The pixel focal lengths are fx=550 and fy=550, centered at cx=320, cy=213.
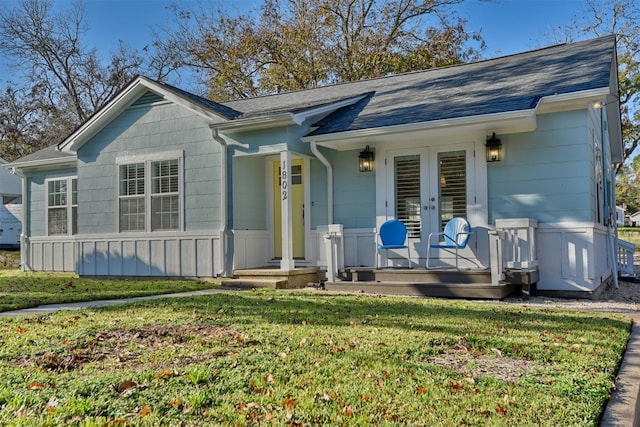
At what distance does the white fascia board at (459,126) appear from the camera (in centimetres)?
743

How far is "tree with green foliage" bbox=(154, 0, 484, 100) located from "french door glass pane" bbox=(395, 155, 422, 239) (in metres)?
13.3

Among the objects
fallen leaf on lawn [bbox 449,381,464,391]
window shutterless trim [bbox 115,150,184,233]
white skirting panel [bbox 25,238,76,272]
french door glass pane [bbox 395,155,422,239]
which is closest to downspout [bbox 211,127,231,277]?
window shutterless trim [bbox 115,150,184,233]

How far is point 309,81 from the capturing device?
22.2 metres

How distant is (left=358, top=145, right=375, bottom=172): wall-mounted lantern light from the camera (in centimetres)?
904

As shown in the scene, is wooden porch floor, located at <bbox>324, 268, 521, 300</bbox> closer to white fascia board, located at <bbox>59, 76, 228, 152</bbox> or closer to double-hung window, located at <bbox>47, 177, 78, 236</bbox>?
white fascia board, located at <bbox>59, 76, 228, 152</bbox>

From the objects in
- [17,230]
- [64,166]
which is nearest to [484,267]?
[64,166]

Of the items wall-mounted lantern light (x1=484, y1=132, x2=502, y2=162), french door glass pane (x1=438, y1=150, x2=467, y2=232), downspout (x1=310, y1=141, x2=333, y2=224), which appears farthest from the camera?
downspout (x1=310, y1=141, x2=333, y2=224)

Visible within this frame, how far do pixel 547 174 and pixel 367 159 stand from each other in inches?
109

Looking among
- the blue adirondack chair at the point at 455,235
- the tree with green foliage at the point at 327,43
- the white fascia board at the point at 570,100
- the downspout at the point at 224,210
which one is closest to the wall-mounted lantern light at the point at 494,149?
the white fascia board at the point at 570,100

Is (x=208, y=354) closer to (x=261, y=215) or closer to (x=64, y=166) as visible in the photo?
(x=261, y=215)

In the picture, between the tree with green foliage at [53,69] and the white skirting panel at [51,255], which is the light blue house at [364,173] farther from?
the tree with green foliage at [53,69]

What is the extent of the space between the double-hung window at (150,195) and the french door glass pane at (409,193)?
4037 mm

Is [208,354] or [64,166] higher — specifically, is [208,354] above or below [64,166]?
below

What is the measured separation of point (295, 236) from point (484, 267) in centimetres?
345
